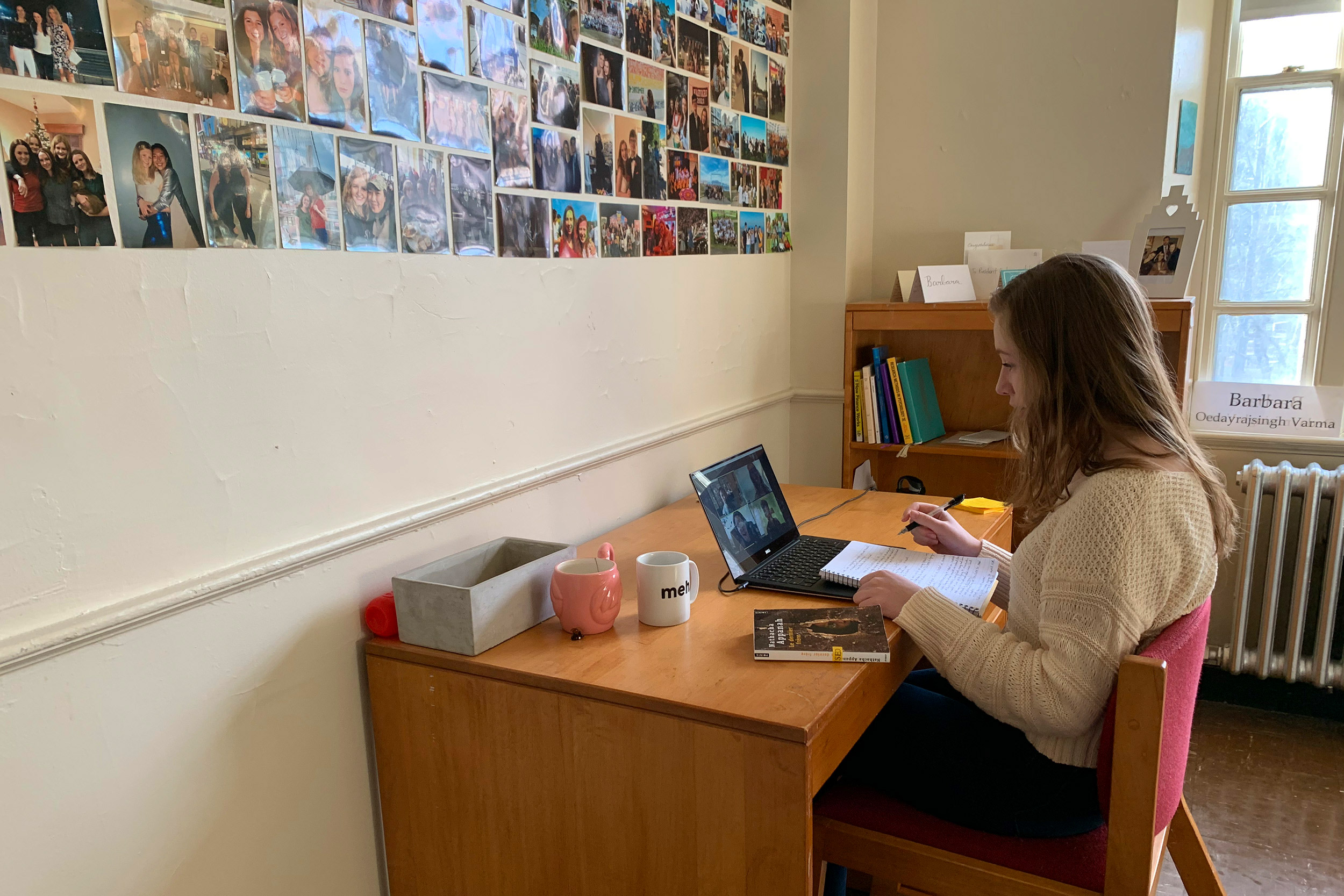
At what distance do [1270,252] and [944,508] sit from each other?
161 centimetres

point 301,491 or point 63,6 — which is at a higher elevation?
point 63,6

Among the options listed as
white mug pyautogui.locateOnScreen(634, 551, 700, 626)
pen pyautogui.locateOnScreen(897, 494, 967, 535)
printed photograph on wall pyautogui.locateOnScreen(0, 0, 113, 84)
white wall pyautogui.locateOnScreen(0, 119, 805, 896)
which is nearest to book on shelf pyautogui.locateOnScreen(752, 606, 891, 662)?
white mug pyautogui.locateOnScreen(634, 551, 700, 626)

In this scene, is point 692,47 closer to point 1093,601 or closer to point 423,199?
point 423,199

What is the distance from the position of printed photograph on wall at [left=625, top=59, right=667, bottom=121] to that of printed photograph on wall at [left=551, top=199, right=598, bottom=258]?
0.29 meters

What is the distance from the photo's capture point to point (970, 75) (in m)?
2.79

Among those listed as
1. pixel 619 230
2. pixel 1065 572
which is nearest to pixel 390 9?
pixel 619 230

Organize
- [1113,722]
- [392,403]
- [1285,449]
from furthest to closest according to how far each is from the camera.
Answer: [1285,449] < [392,403] < [1113,722]

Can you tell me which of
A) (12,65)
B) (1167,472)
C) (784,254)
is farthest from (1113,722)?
(784,254)

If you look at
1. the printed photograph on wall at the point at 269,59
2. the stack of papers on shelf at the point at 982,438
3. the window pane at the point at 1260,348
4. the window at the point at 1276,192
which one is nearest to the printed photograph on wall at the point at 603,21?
the printed photograph on wall at the point at 269,59

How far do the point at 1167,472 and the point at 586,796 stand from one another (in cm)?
88

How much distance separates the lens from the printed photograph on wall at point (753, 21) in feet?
7.93

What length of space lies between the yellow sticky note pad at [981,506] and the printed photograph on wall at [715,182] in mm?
942

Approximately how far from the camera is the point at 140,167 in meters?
1.08

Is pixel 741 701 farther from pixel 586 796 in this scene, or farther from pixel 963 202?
pixel 963 202
